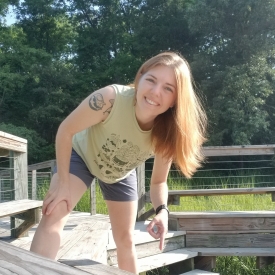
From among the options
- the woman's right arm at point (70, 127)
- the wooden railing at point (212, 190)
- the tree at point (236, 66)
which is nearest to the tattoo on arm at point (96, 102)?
the woman's right arm at point (70, 127)

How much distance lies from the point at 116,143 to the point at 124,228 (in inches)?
15.0

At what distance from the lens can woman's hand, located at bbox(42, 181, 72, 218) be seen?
1.70 m

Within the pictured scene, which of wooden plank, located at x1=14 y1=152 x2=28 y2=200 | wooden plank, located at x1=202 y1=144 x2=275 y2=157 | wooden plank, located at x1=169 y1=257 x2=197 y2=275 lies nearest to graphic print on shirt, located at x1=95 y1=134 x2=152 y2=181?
wooden plank, located at x1=14 y1=152 x2=28 y2=200

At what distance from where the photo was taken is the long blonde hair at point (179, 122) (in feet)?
5.89

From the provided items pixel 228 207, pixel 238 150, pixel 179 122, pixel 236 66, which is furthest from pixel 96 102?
pixel 236 66

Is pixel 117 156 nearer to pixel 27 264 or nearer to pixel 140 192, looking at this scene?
pixel 27 264

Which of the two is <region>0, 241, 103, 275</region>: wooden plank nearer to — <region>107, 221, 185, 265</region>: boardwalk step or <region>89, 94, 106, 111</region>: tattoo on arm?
<region>89, 94, 106, 111</region>: tattoo on arm

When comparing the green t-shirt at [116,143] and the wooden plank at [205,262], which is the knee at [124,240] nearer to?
the green t-shirt at [116,143]

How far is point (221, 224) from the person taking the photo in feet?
13.7

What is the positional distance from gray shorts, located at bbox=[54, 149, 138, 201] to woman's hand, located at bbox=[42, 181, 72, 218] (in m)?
0.15

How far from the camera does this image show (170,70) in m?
1.77

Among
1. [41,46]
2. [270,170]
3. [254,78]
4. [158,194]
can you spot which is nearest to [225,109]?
[254,78]

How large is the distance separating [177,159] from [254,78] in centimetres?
1258

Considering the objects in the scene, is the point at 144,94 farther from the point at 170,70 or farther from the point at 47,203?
the point at 47,203
